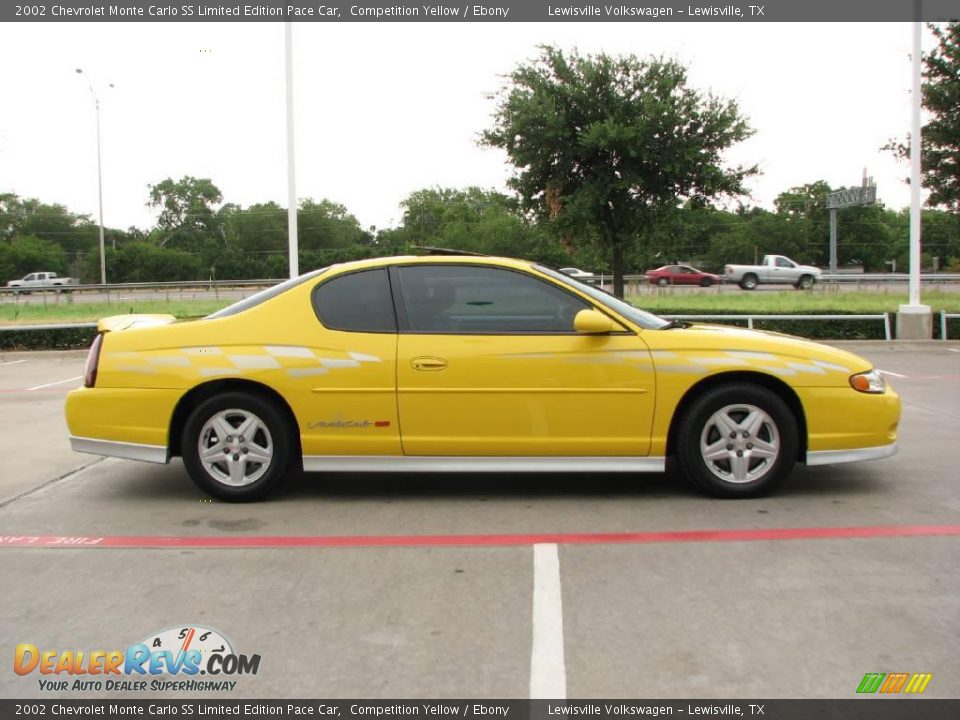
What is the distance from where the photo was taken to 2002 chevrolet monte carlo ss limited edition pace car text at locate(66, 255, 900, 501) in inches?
218

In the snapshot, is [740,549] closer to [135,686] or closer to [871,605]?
[871,605]

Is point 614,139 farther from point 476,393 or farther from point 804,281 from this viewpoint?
point 804,281

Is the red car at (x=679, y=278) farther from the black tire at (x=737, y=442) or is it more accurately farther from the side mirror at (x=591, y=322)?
the side mirror at (x=591, y=322)

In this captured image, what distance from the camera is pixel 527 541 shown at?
4848 millimetres

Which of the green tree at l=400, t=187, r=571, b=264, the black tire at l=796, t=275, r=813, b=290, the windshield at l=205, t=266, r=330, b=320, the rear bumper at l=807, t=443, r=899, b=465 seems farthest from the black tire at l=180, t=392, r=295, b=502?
the black tire at l=796, t=275, r=813, b=290

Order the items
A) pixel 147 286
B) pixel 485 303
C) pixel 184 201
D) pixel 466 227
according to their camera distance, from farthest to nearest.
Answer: pixel 184 201 < pixel 466 227 < pixel 147 286 < pixel 485 303

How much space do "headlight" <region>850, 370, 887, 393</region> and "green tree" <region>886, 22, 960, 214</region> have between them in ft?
69.7

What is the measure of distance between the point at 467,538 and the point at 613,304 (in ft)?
6.19

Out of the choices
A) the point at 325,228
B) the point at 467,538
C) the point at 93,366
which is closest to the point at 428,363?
the point at 467,538

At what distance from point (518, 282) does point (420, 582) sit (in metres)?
2.22

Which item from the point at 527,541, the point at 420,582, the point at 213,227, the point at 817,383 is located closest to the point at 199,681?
the point at 420,582

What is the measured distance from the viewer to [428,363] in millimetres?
5535

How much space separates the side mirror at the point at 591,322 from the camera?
5.44 m
